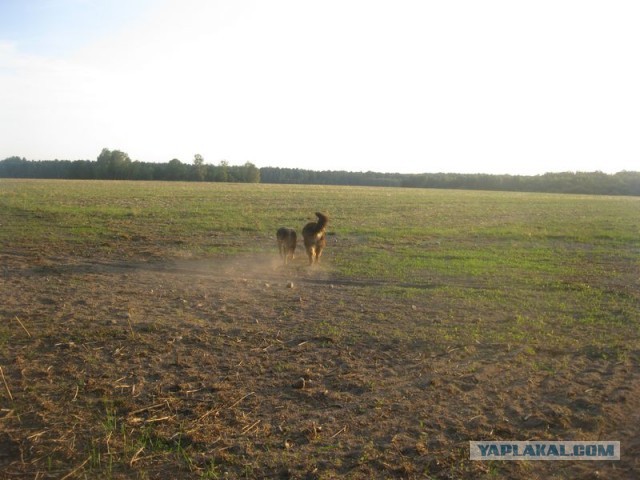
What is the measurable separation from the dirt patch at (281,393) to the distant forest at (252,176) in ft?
246

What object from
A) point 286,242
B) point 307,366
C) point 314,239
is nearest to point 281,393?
point 307,366

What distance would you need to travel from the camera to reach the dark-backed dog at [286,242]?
1384cm

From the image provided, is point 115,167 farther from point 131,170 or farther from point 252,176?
point 252,176

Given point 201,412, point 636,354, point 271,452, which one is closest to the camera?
point 271,452

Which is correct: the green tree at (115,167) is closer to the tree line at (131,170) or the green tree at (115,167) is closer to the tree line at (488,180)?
the tree line at (131,170)

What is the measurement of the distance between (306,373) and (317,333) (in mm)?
1500

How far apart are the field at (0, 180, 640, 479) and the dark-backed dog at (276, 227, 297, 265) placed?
0.40m

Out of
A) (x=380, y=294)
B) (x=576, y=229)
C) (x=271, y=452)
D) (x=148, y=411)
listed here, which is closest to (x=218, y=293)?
(x=380, y=294)

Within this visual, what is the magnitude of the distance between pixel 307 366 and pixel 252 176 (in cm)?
8386

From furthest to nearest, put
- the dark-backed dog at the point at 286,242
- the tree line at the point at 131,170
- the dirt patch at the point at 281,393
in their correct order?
the tree line at the point at 131,170 → the dark-backed dog at the point at 286,242 → the dirt patch at the point at 281,393

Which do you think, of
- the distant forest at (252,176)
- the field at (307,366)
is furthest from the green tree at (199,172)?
the field at (307,366)

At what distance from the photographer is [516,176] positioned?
87938 mm

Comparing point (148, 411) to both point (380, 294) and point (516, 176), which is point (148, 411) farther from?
→ point (516, 176)

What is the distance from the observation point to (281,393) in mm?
5617
